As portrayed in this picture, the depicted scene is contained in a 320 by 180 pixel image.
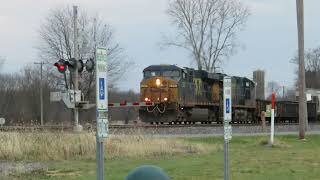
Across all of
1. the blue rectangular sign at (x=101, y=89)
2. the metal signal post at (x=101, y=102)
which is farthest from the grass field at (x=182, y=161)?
the blue rectangular sign at (x=101, y=89)

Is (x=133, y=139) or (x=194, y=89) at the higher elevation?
(x=194, y=89)

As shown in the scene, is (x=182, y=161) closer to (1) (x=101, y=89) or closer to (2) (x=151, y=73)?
(1) (x=101, y=89)

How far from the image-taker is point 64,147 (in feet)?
56.4

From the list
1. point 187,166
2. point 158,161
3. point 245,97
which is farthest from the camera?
point 245,97

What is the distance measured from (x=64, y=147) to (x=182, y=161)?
3.87 m

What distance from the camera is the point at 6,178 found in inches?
465

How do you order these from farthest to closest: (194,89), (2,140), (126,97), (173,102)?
(126,97)
(194,89)
(173,102)
(2,140)

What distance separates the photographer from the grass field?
40.5ft

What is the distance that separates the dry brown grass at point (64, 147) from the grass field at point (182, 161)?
1.2 inches

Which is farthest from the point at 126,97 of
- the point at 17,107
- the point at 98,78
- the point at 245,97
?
the point at 98,78

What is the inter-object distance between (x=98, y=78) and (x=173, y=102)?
31495mm

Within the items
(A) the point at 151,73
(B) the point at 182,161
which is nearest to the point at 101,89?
(B) the point at 182,161

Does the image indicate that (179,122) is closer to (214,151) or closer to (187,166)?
(214,151)

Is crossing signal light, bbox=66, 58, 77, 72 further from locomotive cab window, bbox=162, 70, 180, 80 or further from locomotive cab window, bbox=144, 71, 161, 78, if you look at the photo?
locomotive cab window, bbox=144, 71, 161, 78
